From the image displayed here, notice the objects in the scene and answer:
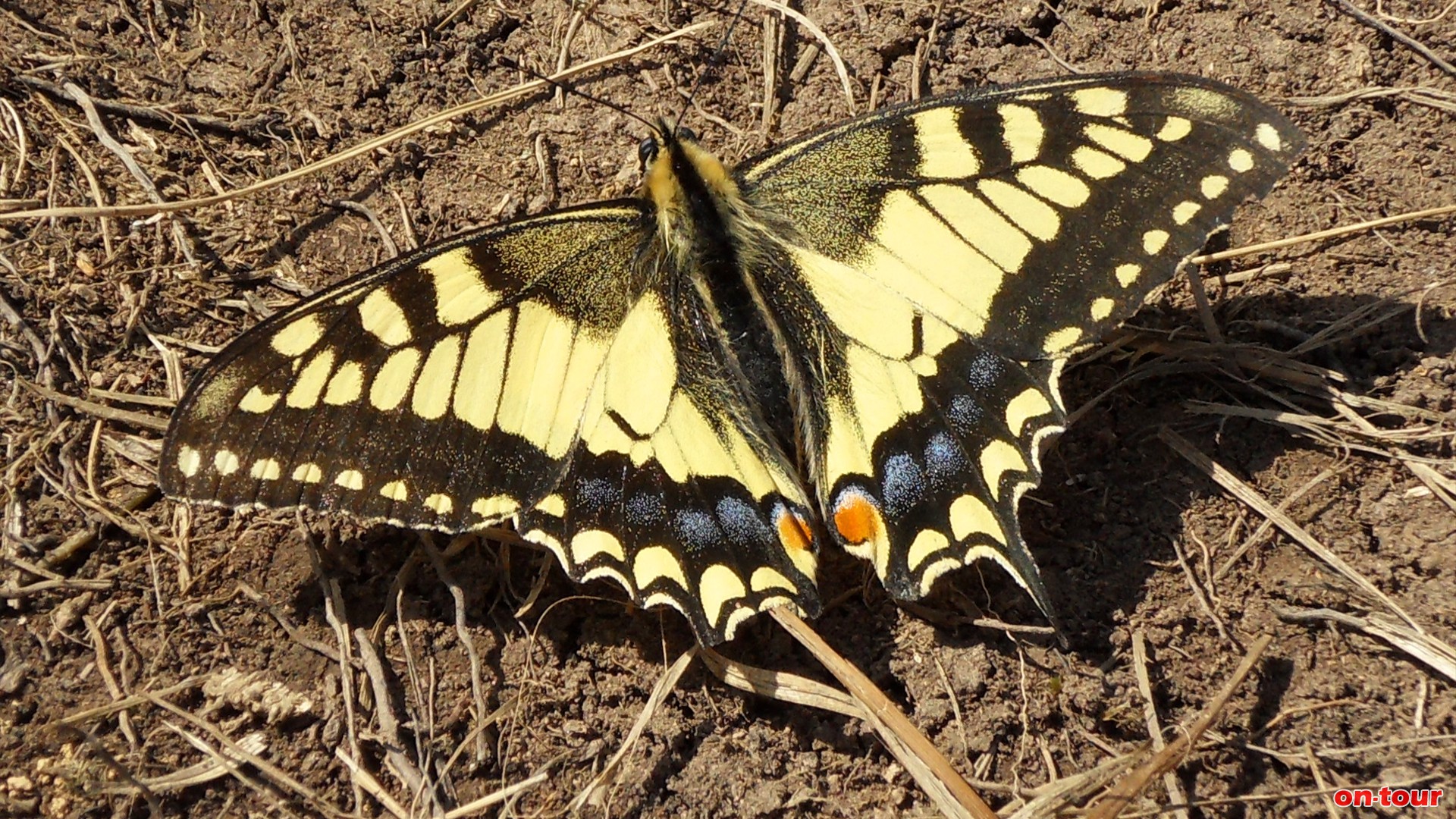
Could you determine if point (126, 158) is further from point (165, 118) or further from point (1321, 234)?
point (1321, 234)

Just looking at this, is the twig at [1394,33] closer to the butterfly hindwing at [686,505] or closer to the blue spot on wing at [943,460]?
the blue spot on wing at [943,460]

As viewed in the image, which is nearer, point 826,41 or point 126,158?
point 126,158

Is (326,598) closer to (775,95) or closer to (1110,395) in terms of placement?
(775,95)

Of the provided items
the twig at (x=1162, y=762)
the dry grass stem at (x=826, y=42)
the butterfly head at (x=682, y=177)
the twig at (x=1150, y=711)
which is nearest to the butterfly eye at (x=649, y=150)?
the butterfly head at (x=682, y=177)

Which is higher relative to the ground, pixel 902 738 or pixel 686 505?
pixel 686 505

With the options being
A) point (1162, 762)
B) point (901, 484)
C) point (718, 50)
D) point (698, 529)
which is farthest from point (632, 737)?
point (718, 50)


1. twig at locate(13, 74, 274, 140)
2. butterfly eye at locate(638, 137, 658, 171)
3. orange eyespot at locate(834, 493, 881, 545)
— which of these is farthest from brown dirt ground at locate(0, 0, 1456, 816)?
butterfly eye at locate(638, 137, 658, 171)

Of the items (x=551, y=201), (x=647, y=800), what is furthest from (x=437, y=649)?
(x=551, y=201)
